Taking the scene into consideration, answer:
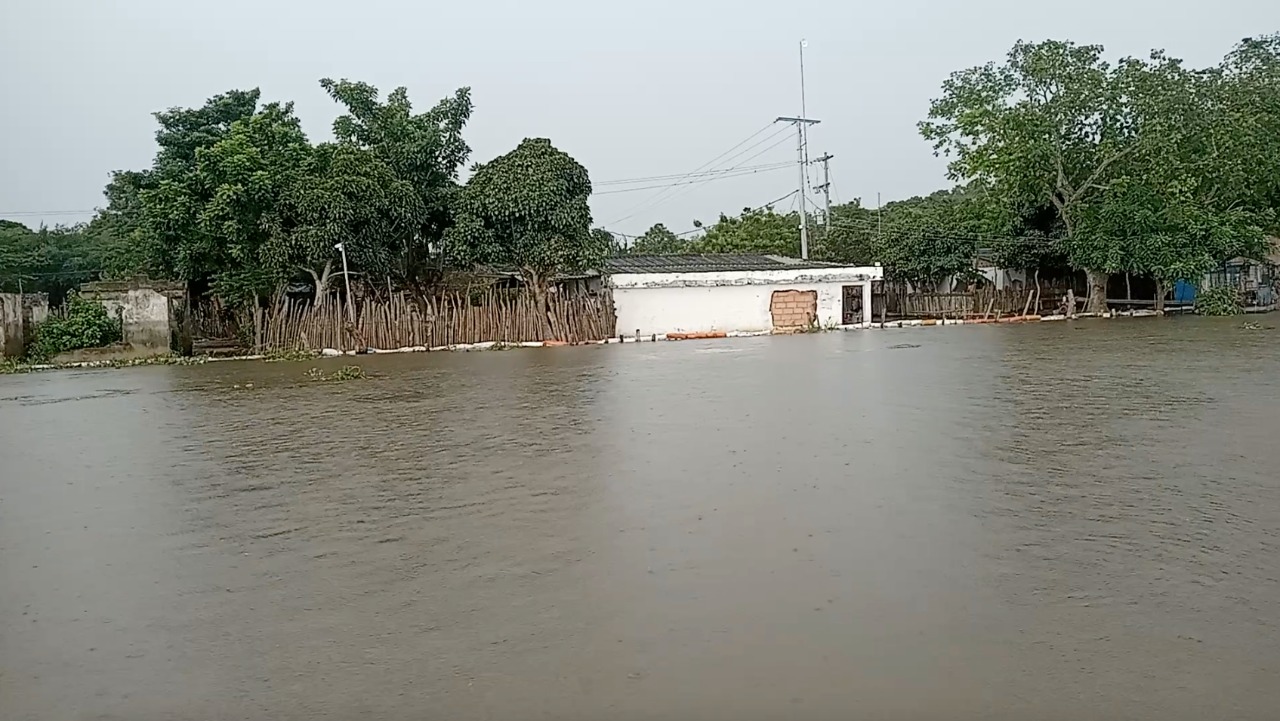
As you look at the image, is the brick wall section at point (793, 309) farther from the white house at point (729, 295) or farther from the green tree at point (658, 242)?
the green tree at point (658, 242)

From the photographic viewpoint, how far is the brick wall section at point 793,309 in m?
31.2

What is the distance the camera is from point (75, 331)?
78.5 feet

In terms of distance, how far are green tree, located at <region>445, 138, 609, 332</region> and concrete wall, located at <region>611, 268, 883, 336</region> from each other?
3384 mm

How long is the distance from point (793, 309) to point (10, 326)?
21.2m

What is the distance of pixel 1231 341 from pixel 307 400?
17.4 metres

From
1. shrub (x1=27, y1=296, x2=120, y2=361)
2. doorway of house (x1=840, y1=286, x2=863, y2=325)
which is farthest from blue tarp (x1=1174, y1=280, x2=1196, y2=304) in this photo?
shrub (x1=27, y1=296, x2=120, y2=361)

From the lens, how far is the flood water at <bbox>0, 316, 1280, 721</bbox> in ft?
11.8

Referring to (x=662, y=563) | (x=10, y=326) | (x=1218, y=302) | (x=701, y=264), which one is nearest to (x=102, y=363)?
(x=10, y=326)

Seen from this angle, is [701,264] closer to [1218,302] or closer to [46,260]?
[1218,302]

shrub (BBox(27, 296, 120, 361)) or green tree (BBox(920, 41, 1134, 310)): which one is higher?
green tree (BBox(920, 41, 1134, 310))

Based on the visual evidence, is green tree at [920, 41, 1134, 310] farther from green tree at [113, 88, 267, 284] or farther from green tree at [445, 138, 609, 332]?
green tree at [113, 88, 267, 284]

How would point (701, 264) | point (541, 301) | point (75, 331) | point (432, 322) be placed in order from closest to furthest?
1. point (75, 331)
2. point (432, 322)
3. point (541, 301)
4. point (701, 264)

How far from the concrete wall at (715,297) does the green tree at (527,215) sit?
3.38 metres

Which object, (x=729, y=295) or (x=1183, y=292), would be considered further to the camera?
(x=1183, y=292)
